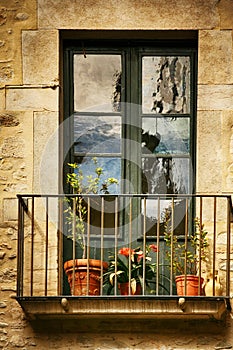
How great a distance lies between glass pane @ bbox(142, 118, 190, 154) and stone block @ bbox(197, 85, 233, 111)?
275 millimetres

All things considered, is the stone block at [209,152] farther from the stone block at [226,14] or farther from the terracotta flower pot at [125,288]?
the terracotta flower pot at [125,288]

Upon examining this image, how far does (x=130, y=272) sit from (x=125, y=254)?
0.52ft

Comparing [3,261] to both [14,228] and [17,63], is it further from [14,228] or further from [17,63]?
[17,63]

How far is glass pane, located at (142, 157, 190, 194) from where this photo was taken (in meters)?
9.18

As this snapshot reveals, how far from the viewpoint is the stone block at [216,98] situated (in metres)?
9.02

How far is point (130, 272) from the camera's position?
852 centimetres

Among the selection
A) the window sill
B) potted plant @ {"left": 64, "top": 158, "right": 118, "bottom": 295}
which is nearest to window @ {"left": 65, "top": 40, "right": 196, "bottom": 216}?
potted plant @ {"left": 64, "top": 158, "right": 118, "bottom": 295}

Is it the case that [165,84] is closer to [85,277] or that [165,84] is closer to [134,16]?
[134,16]

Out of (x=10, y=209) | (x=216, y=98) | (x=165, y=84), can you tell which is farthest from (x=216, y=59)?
(x=10, y=209)

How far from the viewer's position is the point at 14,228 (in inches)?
352

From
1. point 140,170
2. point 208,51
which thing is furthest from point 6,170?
point 208,51

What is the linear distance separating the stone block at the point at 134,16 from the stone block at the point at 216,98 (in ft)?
1.62

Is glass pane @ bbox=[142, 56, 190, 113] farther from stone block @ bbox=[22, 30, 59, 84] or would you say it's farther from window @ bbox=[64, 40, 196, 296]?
stone block @ bbox=[22, 30, 59, 84]

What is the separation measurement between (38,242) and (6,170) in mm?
594
